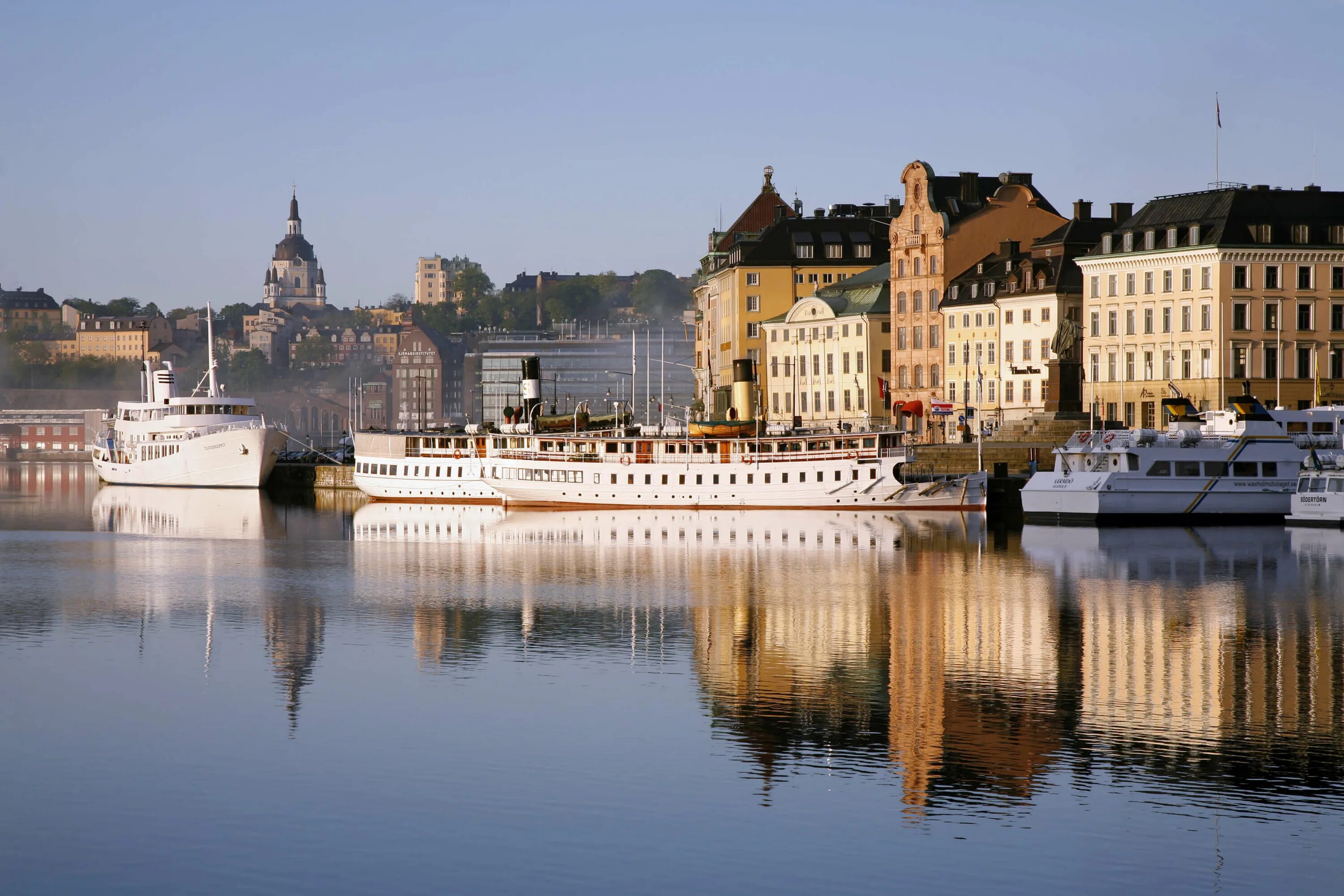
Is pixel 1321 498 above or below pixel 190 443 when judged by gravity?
below

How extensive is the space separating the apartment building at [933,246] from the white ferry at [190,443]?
43628 millimetres

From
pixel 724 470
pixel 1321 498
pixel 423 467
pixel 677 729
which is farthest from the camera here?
pixel 423 467

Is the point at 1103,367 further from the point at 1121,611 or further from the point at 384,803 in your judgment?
the point at 384,803

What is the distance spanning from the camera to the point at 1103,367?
345 feet

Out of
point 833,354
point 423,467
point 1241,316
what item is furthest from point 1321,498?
point 833,354

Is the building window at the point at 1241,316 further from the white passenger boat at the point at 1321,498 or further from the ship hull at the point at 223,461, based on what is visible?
the ship hull at the point at 223,461

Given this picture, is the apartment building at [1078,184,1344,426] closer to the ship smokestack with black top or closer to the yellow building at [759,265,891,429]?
the yellow building at [759,265,891,429]

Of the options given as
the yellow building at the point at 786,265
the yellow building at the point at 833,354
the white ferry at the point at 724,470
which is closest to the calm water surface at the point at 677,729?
the white ferry at the point at 724,470

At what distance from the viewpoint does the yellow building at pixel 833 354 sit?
422ft

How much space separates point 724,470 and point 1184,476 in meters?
24.5

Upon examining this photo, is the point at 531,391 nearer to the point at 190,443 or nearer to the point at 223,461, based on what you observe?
the point at 223,461

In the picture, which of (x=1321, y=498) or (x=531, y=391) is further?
(x=531, y=391)

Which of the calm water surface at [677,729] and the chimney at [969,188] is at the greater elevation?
the chimney at [969,188]

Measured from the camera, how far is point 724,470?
91375mm
